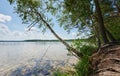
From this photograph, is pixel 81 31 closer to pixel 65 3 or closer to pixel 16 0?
pixel 65 3

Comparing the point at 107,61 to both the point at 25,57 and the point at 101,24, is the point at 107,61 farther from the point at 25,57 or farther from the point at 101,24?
the point at 25,57

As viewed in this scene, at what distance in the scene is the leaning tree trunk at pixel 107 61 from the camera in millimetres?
10453

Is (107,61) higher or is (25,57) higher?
(107,61)

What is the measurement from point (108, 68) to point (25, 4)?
22.6 ft

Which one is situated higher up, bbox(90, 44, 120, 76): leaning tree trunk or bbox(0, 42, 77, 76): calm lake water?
bbox(90, 44, 120, 76): leaning tree trunk

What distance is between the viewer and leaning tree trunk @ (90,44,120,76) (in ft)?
34.3

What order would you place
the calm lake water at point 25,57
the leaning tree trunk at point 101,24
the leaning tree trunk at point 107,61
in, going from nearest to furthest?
1. the leaning tree trunk at point 107,61
2. the leaning tree trunk at point 101,24
3. the calm lake water at point 25,57

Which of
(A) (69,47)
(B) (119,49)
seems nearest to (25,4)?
(A) (69,47)

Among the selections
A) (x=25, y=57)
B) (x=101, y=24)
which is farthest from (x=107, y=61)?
(x=25, y=57)

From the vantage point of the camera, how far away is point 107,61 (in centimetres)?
1118

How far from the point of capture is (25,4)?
15.3 metres

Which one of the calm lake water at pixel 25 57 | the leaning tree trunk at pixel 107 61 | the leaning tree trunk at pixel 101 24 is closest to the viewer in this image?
the leaning tree trunk at pixel 107 61

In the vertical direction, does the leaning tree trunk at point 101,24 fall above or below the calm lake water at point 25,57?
above

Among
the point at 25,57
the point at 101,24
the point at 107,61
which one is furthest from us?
the point at 25,57
